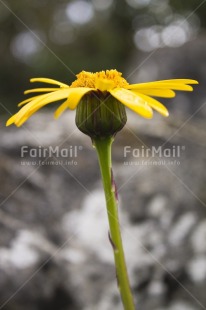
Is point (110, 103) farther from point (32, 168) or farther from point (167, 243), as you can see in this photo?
point (32, 168)

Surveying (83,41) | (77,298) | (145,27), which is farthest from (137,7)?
(77,298)

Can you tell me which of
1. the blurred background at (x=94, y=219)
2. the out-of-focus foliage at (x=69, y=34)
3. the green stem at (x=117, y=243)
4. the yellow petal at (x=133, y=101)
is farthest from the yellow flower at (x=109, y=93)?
the out-of-focus foliage at (x=69, y=34)

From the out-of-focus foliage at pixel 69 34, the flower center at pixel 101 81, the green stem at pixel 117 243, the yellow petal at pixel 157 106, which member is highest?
the out-of-focus foliage at pixel 69 34

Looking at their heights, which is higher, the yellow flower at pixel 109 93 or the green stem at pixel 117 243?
the yellow flower at pixel 109 93

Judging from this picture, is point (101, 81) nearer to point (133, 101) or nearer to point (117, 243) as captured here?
point (133, 101)

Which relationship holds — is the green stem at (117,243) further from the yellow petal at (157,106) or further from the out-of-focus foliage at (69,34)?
the out-of-focus foliage at (69,34)

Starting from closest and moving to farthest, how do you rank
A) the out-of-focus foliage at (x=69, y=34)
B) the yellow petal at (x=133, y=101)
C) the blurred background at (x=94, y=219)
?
the yellow petal at (x=133, y=101) → the blurred background at (x=94, y=219) → the out-of-focus foliage at (x=69, y=34)

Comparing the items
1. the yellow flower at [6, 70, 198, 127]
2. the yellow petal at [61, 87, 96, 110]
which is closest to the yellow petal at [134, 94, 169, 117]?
the yellow flower at [6, 70, 198, 127]

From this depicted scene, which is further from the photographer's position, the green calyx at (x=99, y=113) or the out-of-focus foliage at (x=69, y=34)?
the out-of-focus foliage at (x=69, y=34)
